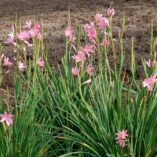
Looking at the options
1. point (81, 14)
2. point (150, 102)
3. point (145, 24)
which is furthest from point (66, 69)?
point (81, 14)

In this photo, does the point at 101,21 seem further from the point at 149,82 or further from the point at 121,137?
the point at 121,137

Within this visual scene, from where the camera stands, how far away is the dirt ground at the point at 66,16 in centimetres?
699

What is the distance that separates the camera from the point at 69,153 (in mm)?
3803

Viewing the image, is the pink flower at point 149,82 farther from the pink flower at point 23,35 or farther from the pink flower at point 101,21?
the pink flower at point 23,35

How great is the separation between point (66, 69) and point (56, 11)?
177 inches

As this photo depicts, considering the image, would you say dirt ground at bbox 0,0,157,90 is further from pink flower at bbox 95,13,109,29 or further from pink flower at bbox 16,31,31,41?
pink flower at bbox 95,13,109,29

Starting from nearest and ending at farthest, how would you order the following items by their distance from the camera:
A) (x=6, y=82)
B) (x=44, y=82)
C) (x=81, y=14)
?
(x=44, y=82), (x=6, y=82), (x=81, y=14)

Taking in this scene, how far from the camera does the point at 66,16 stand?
27.7ft

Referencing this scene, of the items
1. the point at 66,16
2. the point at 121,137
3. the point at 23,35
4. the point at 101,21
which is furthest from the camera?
the point at 66,16

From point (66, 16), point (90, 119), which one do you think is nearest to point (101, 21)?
point (90, 119)

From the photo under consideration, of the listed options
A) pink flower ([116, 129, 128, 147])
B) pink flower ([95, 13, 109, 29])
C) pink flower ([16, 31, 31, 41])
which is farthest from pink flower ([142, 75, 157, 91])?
pink flower ([16, 31, 31, 41])

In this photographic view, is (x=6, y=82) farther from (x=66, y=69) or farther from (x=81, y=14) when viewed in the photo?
(x=81, y=14)

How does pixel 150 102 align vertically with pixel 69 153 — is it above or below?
above

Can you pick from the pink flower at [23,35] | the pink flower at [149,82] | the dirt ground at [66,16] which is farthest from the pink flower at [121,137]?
the dirt ground at [66,16]
